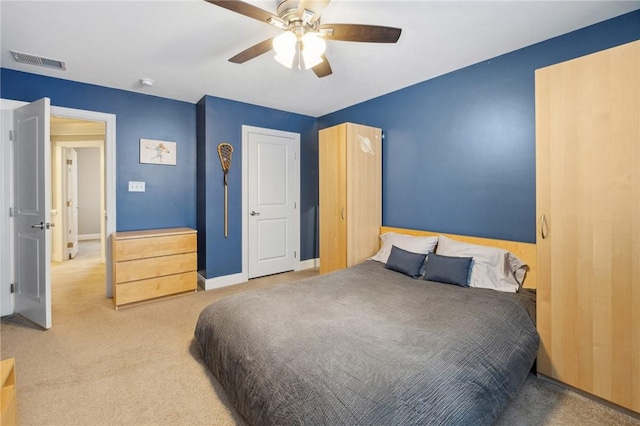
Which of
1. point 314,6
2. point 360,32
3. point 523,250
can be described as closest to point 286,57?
point 314,6

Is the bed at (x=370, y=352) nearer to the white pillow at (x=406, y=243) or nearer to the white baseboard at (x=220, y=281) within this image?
the white pillow at (x=406, y=243)

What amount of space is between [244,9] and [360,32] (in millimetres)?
695

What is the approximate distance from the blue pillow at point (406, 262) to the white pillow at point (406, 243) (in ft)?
0.43

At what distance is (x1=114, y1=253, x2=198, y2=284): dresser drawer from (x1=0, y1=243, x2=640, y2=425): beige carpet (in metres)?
0.36

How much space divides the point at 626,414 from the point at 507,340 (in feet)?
2.48

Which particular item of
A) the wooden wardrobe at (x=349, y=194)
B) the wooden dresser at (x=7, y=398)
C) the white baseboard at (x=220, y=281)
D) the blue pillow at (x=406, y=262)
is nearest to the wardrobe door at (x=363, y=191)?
the wooden wardrobe at (x=349, y=194)

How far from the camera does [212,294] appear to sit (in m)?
3.65

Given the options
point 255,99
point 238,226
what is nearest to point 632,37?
point 255,99

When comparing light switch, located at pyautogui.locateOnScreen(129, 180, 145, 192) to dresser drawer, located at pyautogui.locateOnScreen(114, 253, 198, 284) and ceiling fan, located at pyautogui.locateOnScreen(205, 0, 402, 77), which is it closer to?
dresser drawer, located at pyautogui.locateOnScreen(114, 253, 198, 284)

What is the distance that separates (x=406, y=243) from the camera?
3105mm

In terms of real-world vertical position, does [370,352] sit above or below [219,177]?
below

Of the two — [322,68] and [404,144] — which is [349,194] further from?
[322,68]

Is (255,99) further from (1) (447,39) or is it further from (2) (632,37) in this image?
(2) (632,37)

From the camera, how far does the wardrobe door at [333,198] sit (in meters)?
3.47
